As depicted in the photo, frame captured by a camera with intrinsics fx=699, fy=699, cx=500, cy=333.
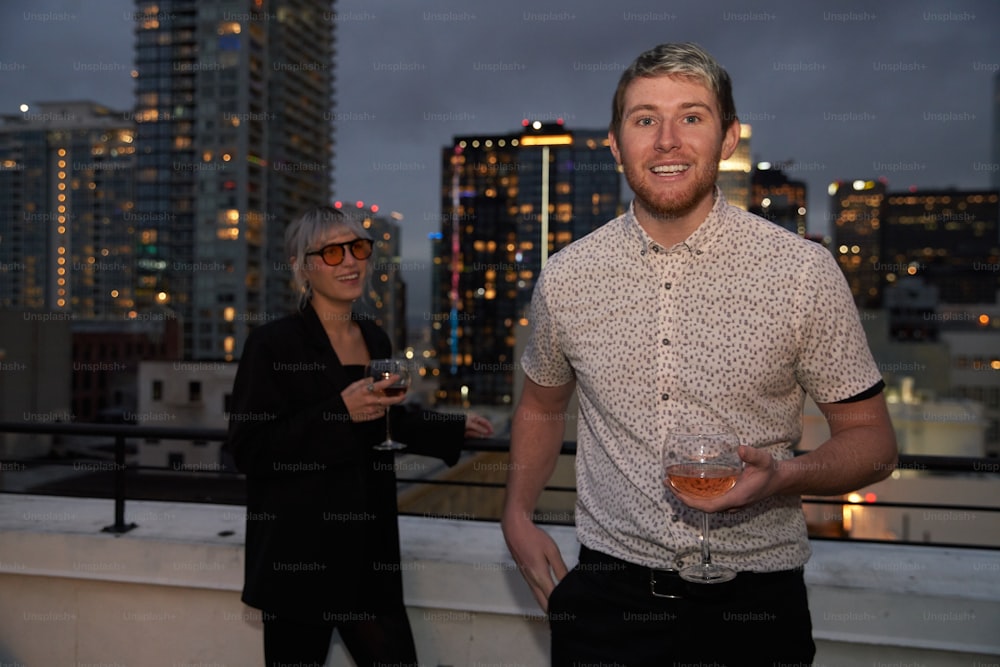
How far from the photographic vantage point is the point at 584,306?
1.61 meters

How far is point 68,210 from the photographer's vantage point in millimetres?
94625

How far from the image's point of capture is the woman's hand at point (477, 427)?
8.91ft

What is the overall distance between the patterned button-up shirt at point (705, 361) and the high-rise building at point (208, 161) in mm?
70107

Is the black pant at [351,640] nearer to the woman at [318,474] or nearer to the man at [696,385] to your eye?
the woman at [318,474]

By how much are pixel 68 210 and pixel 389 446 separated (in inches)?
4341

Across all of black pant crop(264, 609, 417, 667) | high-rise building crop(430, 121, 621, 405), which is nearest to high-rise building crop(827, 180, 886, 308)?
high-rise building crop(430, 121, 621, 405)

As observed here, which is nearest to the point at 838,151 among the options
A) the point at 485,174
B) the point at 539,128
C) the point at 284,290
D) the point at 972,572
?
the point at 485,174

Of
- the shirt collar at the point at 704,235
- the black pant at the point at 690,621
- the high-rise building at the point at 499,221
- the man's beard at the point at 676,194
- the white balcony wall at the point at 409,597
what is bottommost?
the white balcony wall at the point at 409,597

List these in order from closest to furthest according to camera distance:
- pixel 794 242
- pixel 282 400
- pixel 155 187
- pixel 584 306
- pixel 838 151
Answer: pixel 794 242 < pixel 584 306 < pixel 282 400 < pixel 155 187 < pixel 838 151

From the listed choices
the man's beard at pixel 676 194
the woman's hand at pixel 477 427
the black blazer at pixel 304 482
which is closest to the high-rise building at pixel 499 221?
the woman's hand at pixel 477 427

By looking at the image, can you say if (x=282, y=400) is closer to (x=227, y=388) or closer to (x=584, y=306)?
(x=584, y=306)

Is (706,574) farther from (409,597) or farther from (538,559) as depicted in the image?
(409,597)

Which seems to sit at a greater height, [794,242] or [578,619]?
[794,242]

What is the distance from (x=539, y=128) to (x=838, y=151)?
6888cm
